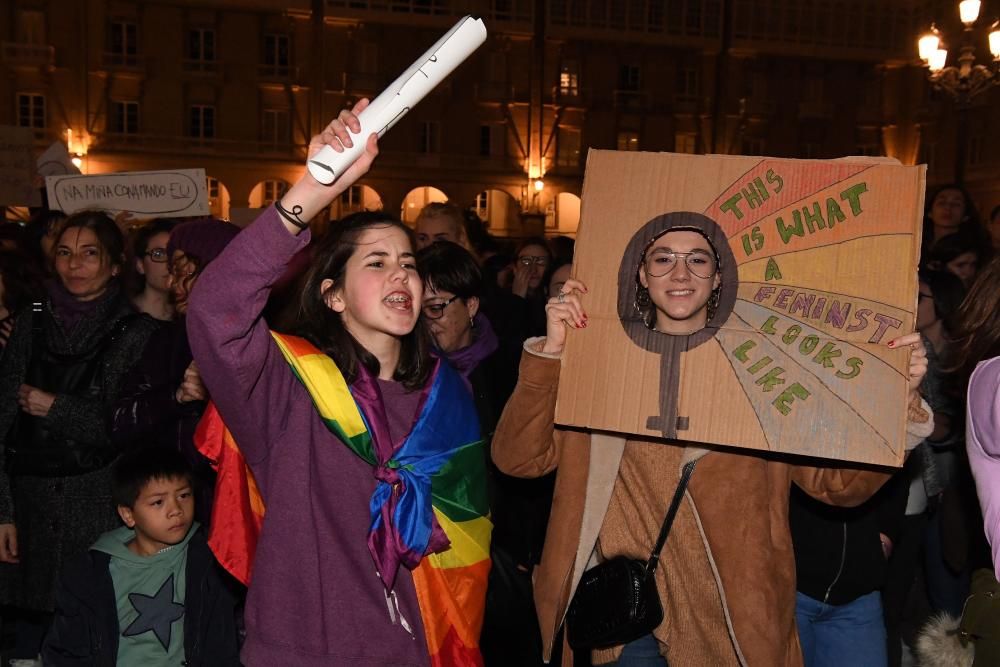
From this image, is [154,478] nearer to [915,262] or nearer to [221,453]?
[221,453]

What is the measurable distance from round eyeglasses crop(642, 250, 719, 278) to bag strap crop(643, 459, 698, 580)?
0.54 m

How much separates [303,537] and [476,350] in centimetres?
202

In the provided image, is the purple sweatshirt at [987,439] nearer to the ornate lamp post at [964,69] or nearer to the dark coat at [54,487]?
the dark coat at [54,487]

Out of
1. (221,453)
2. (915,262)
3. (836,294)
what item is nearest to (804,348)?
(836,294)

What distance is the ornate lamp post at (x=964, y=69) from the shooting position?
1138 centimetres

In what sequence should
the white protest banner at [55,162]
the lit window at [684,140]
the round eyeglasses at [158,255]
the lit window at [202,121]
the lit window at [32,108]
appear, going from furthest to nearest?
the lit window at [684,140], the lit window at [202,121], the lit window at [32,108], the white protest banner at [55,162], the round eyeglasses at [158,255]

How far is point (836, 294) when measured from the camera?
2.64 m

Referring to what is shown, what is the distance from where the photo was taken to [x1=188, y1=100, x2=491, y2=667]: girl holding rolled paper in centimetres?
241

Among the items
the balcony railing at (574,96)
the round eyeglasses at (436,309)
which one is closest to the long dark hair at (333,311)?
the round eyeglasses at (436,309)

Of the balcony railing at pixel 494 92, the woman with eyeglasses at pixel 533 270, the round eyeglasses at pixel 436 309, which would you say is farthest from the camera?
the balcony railing at pixel 494 92

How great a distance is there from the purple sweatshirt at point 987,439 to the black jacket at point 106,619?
2.52 meters

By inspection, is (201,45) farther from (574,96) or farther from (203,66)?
(574,96)

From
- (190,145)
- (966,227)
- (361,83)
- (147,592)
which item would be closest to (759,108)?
(361,83)

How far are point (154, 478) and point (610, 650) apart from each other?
188 cm
